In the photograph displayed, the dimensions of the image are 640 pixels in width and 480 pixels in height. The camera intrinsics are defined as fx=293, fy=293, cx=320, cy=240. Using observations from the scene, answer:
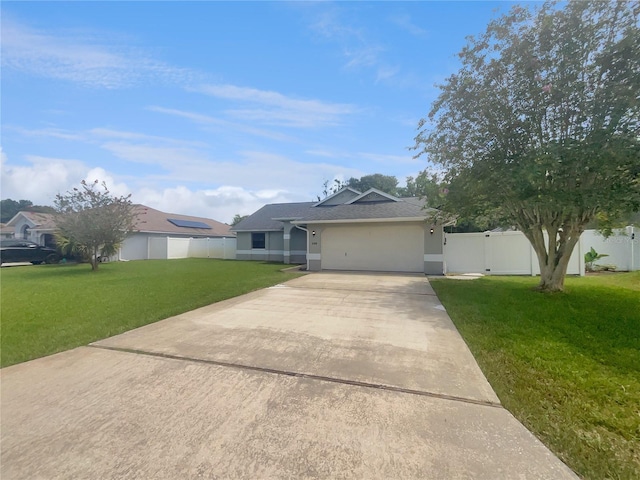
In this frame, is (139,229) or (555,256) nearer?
(555,256)

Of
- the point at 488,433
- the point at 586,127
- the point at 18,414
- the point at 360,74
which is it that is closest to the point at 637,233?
the point at 586,127

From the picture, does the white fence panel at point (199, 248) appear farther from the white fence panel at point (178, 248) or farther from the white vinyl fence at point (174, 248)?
the white fence panel at point (178, 248)

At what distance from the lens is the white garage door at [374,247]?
1334 centimetres

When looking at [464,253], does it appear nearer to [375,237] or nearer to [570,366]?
[375,237]

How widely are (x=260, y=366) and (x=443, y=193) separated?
8177 mm

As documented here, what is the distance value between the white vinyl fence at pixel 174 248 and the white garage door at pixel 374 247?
1218 cm

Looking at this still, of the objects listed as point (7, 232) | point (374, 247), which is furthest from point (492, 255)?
point (7, 232)

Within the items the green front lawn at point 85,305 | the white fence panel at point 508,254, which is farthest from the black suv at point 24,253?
the white fence panel at point 508,254

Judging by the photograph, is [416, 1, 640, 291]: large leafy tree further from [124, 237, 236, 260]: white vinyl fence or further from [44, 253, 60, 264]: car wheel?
[44, 253, 60, 264]: car wheel

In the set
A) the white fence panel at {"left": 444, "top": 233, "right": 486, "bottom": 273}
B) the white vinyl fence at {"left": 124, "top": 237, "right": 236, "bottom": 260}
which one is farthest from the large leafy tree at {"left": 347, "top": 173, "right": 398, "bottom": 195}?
the white fence panel at {"left": 444, "top": 233, "right": 486, "bottom": 273}

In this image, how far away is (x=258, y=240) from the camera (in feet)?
71.3

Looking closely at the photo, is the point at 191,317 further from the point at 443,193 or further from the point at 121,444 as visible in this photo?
→ the point at 443,193

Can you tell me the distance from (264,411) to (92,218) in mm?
15462

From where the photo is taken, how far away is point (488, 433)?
2404 millimetres
